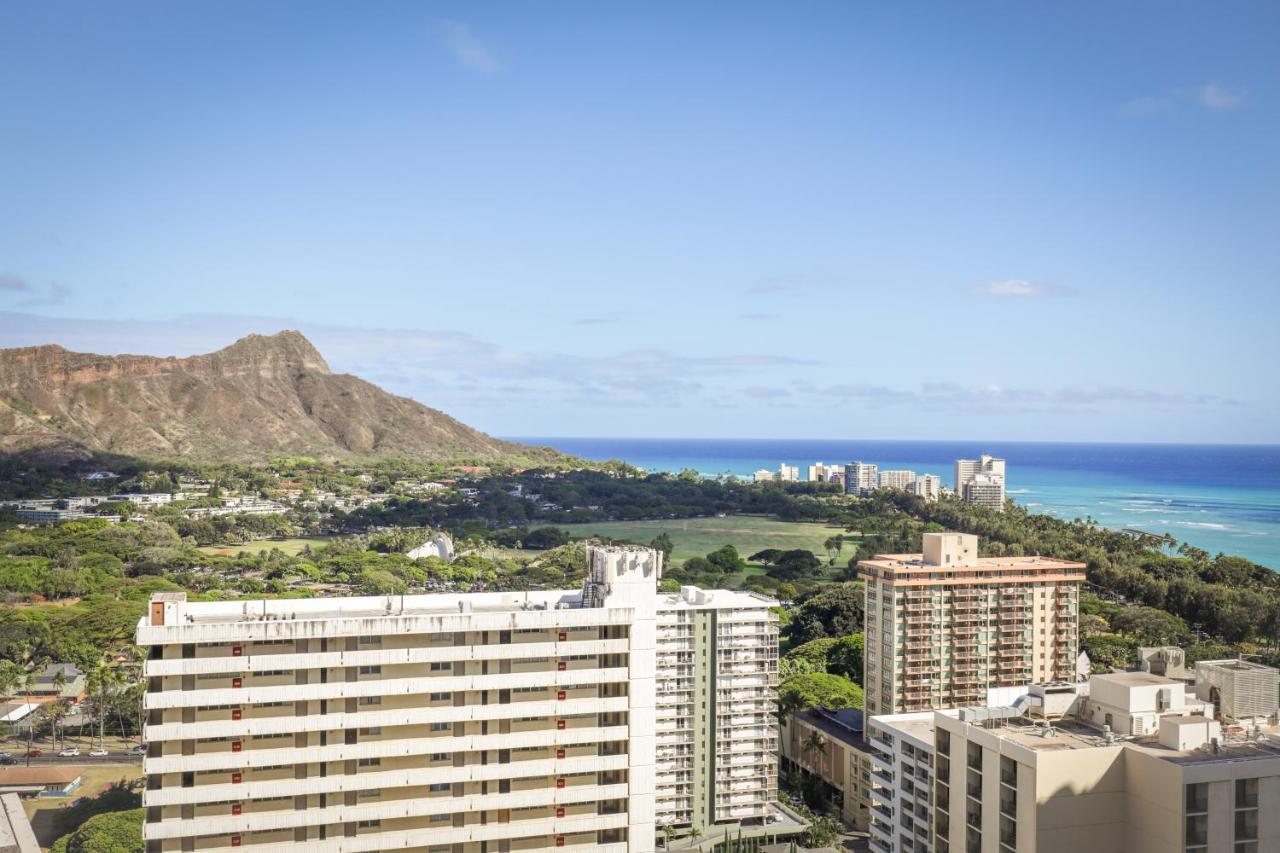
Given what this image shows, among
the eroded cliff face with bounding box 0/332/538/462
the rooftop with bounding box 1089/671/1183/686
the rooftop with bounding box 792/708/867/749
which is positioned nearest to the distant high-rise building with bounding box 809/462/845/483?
the eroded cliff face with bounding box 0/332/538/462

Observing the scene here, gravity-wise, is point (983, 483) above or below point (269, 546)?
above

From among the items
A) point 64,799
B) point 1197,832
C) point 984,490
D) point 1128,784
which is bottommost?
point 64,799

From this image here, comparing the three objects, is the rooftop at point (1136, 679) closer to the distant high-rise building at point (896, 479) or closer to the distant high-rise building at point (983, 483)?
the distant high-rise building at point (983, 483)

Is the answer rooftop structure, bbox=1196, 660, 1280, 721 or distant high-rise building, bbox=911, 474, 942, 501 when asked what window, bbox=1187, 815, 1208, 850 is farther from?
distant high-rise building, bbox=911, 474, 942, 501

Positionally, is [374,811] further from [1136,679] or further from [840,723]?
[840,723]

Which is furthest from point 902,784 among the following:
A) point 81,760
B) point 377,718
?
point 81,760

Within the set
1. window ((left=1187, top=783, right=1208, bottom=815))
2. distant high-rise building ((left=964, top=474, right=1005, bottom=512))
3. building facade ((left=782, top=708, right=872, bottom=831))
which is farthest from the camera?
distant high-rise building ((left=964, top=474, right=1005, bottom=512))
